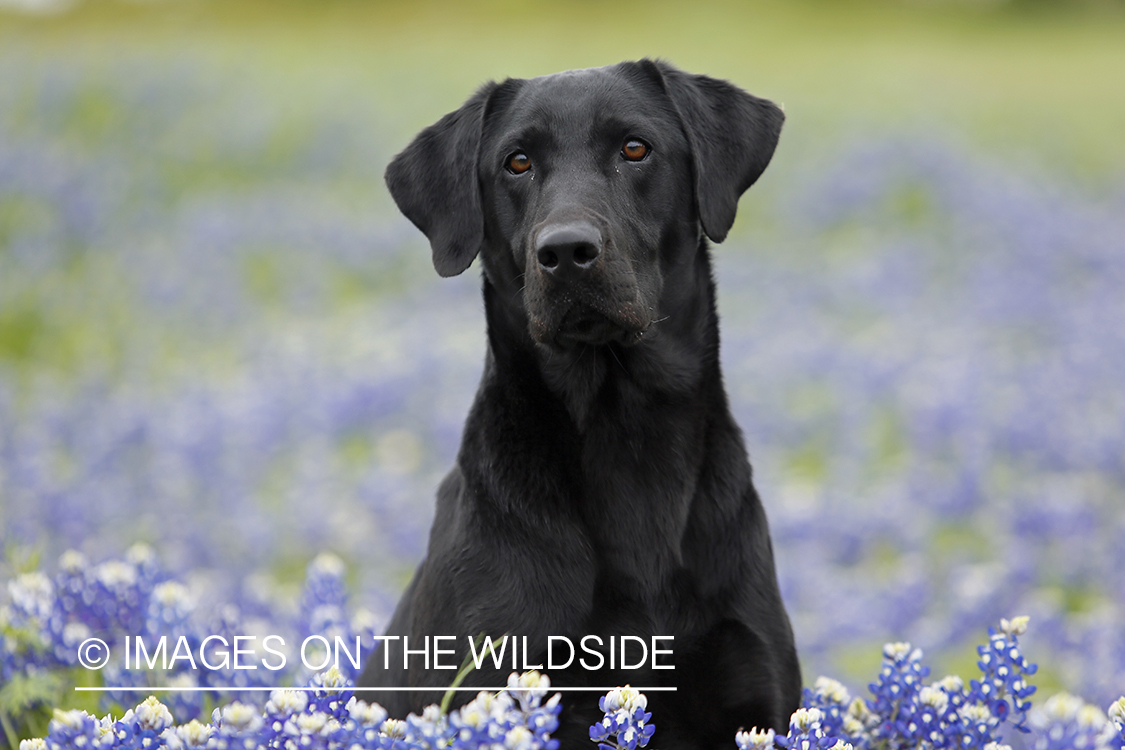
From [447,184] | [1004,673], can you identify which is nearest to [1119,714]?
[1004,673]

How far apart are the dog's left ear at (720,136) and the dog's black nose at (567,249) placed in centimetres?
45

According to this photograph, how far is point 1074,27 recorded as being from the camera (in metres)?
37.1

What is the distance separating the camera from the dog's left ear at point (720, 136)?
10.7 feet

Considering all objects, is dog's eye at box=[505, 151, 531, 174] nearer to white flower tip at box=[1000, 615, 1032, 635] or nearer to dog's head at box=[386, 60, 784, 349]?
dog's head at box=[386, 60, 784, 349]

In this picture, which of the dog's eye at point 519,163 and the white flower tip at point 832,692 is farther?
the dog's eye at point 519,163

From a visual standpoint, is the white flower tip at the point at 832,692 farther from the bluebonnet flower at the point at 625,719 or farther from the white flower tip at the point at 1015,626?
the bluebonnet flower at the point at 625,719

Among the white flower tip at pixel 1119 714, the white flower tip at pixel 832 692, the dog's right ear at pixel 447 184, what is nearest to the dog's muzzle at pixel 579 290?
the dog's right ear at pixel 447 184

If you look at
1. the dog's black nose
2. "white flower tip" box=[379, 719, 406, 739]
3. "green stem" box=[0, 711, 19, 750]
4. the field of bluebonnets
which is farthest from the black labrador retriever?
"green stem" box=[0, 711, 19, 750]

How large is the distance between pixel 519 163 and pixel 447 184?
0.24m

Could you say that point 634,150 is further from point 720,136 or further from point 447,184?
point 447,184

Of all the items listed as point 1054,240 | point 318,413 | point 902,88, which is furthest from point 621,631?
point 902,88

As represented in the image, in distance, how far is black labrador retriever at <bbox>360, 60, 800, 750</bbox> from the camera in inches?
109

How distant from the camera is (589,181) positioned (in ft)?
10.3

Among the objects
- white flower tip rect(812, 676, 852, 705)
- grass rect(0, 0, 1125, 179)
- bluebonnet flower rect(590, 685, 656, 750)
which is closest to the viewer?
bluebonnet flower rect(590, 685, 656, 750)
